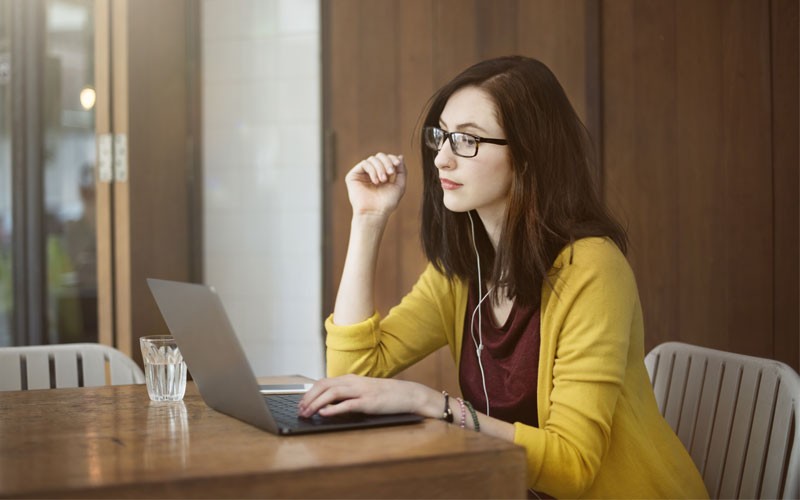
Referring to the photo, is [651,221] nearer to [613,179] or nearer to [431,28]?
[613,179]

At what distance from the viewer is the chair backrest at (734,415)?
1293 mm

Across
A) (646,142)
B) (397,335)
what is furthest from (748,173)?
(397,335)

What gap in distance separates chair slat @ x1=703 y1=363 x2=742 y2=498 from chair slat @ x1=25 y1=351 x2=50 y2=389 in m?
1.22

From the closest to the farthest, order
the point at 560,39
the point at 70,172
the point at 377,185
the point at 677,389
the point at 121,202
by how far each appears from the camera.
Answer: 1. the point at 677,389
2. the point at 377,185
3. the point at 560,39
4. the point at 121,202
5. the point at 70,172

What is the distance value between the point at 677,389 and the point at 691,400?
50 millimetres

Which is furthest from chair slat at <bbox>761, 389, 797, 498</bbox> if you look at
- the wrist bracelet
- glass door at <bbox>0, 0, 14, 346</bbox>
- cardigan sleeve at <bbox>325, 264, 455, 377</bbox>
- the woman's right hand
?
glass door at <bbox>0, 0, 14, 346</bbox>

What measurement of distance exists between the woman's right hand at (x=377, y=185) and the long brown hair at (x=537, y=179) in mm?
223

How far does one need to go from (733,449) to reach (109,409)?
93cm

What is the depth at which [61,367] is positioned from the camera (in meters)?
1.77

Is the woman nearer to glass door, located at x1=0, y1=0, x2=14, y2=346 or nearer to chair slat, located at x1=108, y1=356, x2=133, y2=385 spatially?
chair slat, located at x1=108, y1=356, x2=133, y2=385

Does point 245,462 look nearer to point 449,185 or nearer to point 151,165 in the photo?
point 449,185

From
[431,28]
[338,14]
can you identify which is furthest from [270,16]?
[431,28]

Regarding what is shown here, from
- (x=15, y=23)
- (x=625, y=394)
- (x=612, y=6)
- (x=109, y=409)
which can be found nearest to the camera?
(x=109, y=409)

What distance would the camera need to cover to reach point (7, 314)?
3072 millimetres
